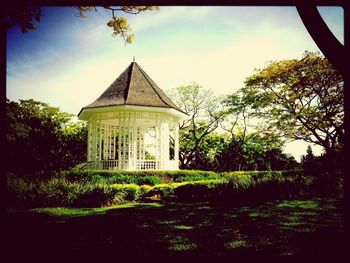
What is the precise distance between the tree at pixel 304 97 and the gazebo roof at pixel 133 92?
7.88m

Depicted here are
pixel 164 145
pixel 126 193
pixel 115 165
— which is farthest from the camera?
pixel 164 145

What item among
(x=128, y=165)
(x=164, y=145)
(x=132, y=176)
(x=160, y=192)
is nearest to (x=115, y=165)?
(x=128, y=165)

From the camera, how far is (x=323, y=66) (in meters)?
19.4

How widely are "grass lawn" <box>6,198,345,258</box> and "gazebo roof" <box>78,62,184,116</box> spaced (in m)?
10.3

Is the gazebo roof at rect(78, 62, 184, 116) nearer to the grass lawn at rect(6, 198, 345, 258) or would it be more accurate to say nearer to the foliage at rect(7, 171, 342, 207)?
the foliage at rect(7, 171, 342, 207)

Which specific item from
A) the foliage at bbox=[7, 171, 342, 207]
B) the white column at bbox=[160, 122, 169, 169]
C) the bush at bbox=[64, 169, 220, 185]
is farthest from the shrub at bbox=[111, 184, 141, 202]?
the white column at bbox=[160, 122, 169, 169]

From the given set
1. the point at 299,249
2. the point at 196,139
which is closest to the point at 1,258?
the point at 299,249

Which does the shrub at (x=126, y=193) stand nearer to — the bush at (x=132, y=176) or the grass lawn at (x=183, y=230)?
the grass lawn at (x=183, y=230)

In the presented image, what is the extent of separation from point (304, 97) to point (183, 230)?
18170 millimetres

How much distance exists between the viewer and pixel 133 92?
19109 millimetres

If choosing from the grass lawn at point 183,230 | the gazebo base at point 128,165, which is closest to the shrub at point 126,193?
the grass lawn at point 183,230

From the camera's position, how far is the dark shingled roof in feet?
60.5

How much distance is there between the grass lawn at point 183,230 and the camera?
4883mm

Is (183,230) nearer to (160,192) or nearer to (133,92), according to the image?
(160,192)
